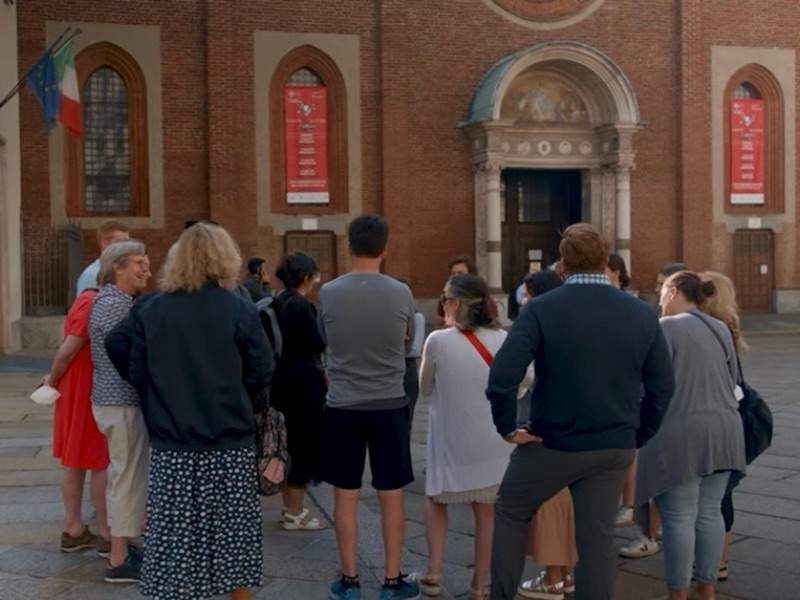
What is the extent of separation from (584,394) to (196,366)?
5.74 ft

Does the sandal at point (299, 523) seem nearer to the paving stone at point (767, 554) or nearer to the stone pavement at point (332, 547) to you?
the stone pavement at point (332, 547)

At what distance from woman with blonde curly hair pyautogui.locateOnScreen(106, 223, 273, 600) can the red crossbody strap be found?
131 cm

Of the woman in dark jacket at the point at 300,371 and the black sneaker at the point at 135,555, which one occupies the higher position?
the woman in dark jacket at the point at 300,371

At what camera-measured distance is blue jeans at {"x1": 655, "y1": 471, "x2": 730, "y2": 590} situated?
18.2ft

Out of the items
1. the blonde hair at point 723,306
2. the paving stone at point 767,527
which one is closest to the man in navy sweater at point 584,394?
the blonde hair at point 723,306

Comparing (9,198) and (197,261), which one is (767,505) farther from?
(9,198)

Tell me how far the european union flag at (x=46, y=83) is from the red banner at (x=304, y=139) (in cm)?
751

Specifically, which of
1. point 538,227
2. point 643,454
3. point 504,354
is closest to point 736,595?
point 643,454

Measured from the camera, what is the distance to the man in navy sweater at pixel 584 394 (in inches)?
187

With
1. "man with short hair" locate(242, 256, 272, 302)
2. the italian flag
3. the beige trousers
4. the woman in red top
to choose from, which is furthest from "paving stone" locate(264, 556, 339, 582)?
the italian flag

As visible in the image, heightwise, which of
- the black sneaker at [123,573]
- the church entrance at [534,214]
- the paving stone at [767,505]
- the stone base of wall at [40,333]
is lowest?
the paving stone at [767,505]

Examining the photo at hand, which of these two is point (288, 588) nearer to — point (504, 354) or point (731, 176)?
point (504, 354)

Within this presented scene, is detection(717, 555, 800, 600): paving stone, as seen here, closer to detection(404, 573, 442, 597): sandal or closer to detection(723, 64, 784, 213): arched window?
detection(404, 573, 442, 597): sandal

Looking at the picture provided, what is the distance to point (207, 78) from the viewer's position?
24469 mm
